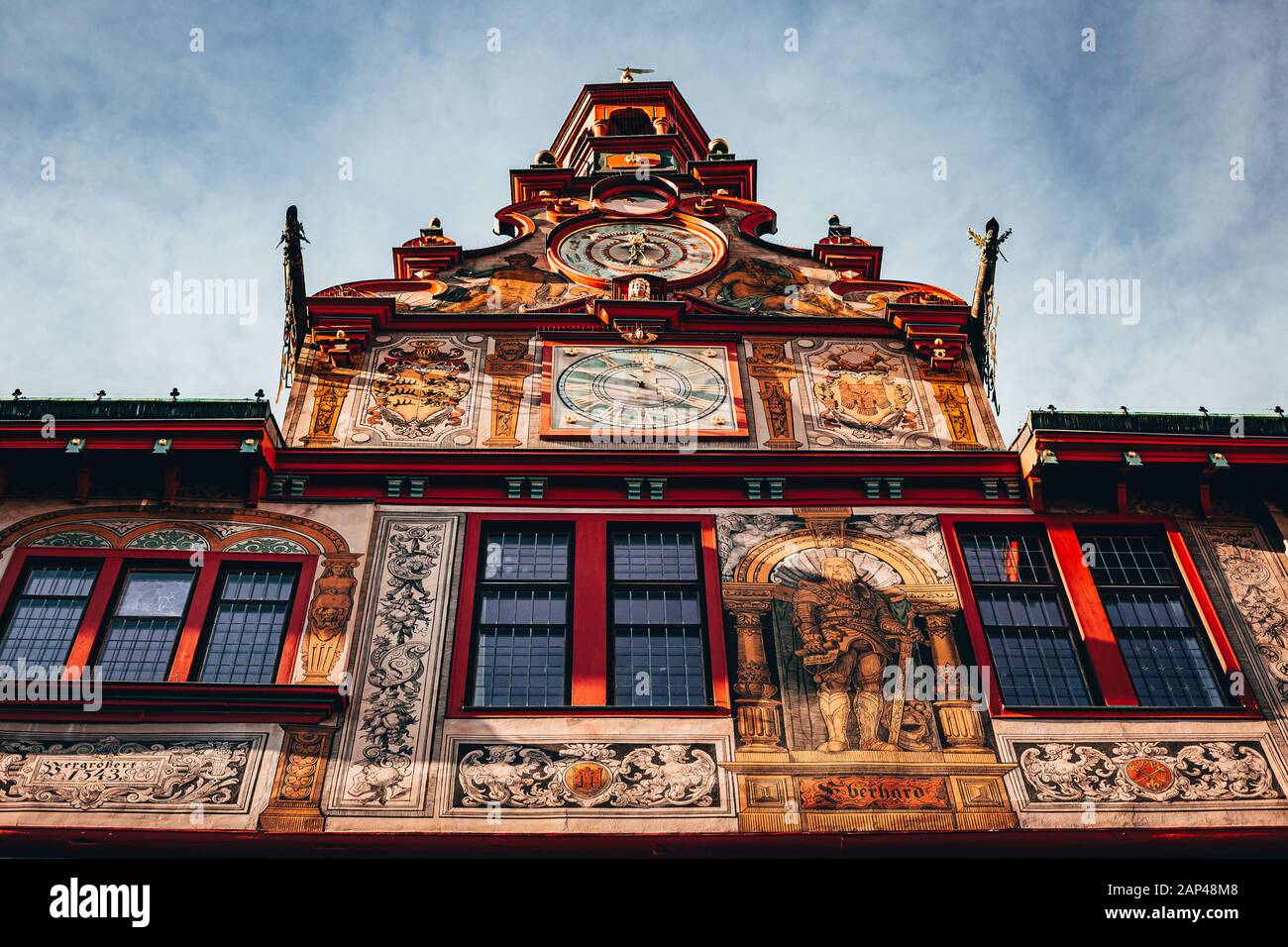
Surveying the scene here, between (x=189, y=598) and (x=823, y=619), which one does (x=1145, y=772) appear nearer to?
(x=823, y=619)

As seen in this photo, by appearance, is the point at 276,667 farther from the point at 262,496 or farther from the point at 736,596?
the point at 736,596

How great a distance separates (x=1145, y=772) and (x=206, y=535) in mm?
10026

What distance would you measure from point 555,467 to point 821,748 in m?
4.72

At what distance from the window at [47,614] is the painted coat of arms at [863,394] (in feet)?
29.0

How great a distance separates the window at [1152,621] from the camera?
13461 millimetres

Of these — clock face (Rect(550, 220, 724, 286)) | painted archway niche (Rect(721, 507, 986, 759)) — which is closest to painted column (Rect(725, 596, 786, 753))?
painted archway niche (Rect(721, 507, 986, 759))

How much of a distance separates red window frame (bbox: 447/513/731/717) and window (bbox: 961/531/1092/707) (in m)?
2.88

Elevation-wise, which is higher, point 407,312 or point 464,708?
point 407,312

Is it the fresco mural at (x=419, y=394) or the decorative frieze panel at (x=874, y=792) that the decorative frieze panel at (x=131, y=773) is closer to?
the fresco mural at (x=419, y=394)

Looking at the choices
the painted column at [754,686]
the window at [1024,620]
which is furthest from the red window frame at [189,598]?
the window at [1024,620]

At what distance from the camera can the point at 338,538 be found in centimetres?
1451

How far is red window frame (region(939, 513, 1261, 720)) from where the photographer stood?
42.7ft

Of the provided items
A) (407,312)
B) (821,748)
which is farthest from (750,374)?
(821,748)
